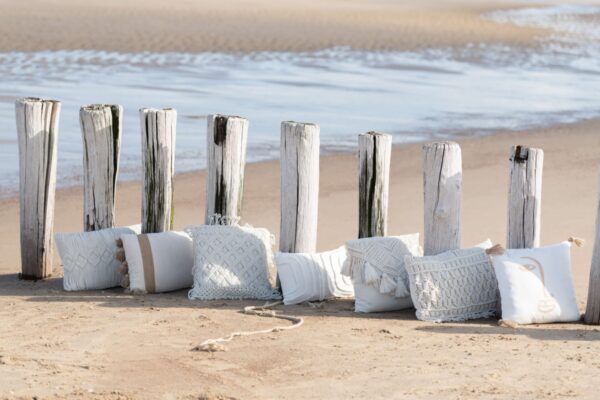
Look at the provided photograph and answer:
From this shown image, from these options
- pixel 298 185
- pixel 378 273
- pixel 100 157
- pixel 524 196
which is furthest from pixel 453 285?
pixel 100 157

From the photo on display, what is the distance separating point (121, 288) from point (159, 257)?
1.52 feet

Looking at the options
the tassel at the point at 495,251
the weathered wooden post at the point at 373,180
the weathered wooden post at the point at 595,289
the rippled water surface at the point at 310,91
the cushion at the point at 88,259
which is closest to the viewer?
the weathered wooden post at the point at 595,289

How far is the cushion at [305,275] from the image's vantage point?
8289mm

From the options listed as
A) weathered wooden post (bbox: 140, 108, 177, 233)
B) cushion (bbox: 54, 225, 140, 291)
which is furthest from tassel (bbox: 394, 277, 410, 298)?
cushion (bbox: 54, 225, 140, 291)

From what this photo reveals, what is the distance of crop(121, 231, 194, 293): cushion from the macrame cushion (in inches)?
7.7

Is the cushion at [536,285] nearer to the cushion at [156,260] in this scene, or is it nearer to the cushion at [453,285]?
the cushion at [453,285]

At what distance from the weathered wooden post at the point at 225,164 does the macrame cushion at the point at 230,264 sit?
286 millimetres

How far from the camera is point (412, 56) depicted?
26453mm

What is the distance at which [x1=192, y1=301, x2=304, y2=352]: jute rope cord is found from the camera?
7094 mm

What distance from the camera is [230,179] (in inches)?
341

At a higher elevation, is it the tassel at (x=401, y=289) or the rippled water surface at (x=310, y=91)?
the rippled water surface at (x=310, y=91)

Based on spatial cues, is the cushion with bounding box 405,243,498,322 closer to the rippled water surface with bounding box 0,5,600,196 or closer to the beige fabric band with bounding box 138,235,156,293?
the beige fabric band with bounding box 138,235,156,293

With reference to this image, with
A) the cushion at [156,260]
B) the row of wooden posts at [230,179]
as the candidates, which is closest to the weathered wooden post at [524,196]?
the row of wooden posts at [230,179]

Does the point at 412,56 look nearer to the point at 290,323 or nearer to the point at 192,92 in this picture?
the point at 192,92
